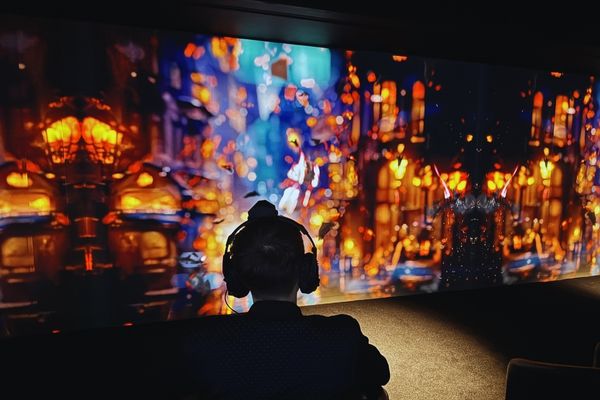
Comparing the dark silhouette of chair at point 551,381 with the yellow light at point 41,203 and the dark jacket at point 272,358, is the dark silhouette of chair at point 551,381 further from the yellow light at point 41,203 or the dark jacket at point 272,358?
the yellow light at point 41,203

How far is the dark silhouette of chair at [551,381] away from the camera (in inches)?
49.4

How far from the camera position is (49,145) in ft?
9.41

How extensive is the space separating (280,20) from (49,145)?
1.81 meters

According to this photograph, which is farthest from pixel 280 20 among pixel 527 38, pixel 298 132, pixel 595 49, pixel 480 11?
pixel 595 49

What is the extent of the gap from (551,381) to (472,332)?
6.68 ft

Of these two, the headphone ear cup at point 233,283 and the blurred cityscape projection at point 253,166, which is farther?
the blurred cityscape projection at point 253,166

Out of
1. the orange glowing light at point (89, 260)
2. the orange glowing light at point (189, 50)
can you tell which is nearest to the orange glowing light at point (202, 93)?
the orange glowing light at point (189, 50)

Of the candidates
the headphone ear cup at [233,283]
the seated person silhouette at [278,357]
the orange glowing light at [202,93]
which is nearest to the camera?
the seated person silhouette at [278,357]

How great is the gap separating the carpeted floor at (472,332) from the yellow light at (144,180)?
1684 millimetres

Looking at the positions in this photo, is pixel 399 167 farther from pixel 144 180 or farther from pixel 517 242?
pixel 144 180

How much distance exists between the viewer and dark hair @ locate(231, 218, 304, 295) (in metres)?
1.08

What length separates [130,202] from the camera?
121 inches

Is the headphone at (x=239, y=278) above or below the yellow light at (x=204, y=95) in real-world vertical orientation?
below

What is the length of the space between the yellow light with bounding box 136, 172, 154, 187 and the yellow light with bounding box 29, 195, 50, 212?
60cm
